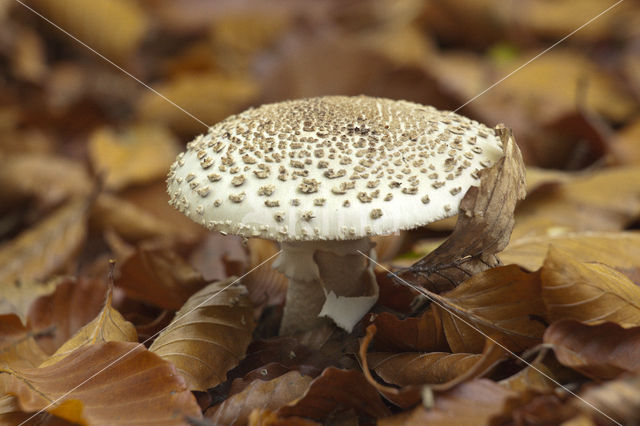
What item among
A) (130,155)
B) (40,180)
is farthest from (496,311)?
(40,180)

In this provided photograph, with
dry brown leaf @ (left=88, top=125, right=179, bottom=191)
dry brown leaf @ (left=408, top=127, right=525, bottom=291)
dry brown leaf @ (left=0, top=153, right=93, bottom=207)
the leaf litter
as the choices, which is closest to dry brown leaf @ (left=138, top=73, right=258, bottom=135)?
the leaf litter

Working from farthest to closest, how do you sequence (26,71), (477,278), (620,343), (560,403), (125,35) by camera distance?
(125,35) < (26,71) < (477,278) < (620,343) < (560,403)

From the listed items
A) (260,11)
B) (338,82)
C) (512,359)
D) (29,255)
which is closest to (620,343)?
(512,359)

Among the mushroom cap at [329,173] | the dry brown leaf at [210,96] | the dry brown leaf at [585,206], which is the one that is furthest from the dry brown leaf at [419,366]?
the dry brown leaf at [210,96]

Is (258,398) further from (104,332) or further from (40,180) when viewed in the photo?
(40,180)

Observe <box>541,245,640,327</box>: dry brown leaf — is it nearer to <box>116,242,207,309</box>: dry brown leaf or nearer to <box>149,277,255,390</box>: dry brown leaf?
<box>149,277,255,390</box>: dry brown leaf

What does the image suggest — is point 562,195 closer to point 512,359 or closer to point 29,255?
point 512,359
